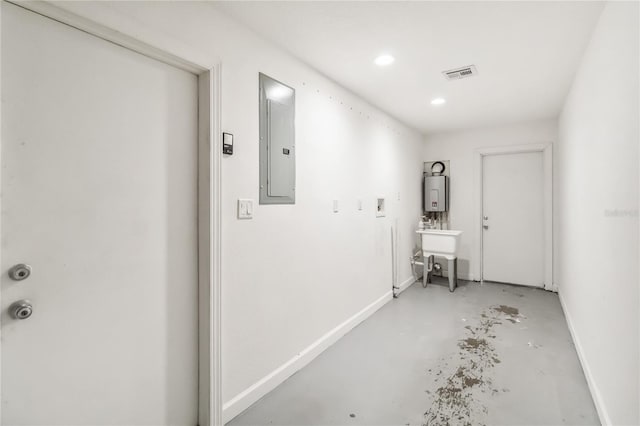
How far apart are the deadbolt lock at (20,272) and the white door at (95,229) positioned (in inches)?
0.8

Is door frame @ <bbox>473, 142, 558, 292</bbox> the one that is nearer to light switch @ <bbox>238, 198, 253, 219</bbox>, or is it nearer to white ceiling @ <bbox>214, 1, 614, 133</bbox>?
white ceiling @ <bbox>214, 1, 614, 133</bbox>

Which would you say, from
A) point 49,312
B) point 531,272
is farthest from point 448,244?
point 49,312

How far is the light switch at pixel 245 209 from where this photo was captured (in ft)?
6.11

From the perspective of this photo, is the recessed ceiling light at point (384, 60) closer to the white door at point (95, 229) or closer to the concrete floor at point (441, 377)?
the white door at point (95, 229)

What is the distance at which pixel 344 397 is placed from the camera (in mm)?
1976

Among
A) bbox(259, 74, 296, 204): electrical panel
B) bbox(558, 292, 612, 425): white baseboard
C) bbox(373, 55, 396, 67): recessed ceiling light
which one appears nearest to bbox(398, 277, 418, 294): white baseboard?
bbox(558, 292, 612, 425): white baseboard

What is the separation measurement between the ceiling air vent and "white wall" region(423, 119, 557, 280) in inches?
89.4

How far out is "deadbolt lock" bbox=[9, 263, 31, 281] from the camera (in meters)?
1.12

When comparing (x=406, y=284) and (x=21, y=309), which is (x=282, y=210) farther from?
(x=406, y=284)

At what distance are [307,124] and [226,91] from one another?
0.78 m

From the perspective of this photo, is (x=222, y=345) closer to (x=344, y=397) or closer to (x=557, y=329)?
(x=344, y=397)

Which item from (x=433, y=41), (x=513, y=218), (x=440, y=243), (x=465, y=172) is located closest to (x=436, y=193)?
(x=465, y=172)

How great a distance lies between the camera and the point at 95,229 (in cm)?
134

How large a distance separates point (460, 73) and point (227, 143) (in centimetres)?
212
